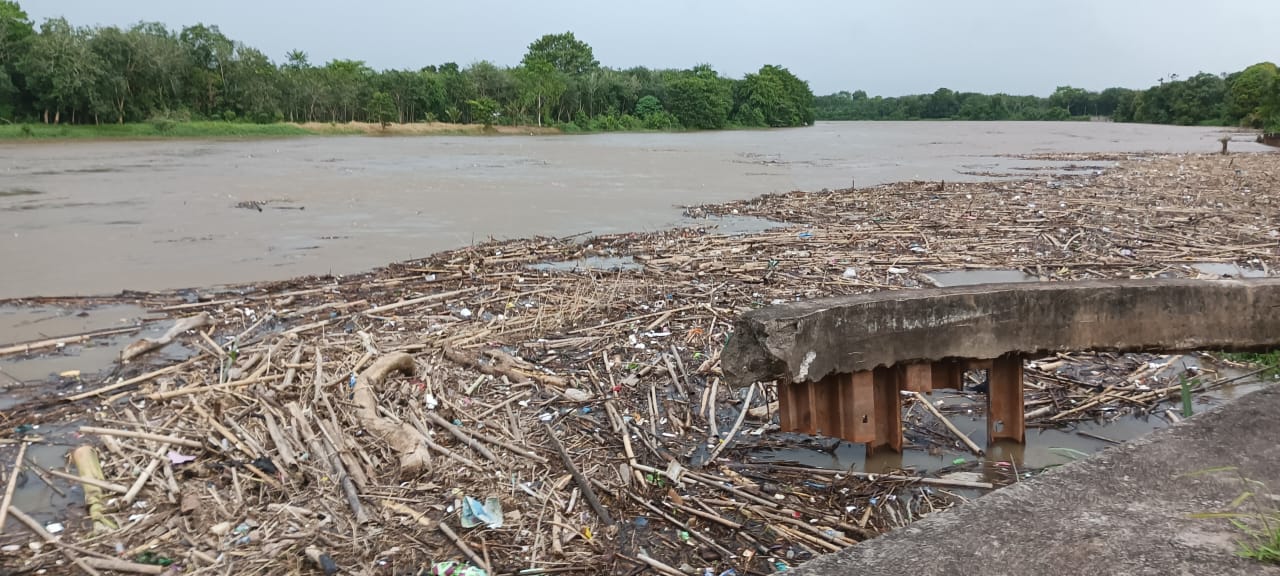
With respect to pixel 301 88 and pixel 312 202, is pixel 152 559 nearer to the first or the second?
pixel 312 202

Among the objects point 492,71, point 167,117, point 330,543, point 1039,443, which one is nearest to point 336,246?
point 330,543

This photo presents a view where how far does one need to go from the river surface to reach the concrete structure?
773 centimetres

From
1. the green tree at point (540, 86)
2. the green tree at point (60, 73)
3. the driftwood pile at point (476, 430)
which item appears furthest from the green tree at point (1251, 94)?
the green tree at point (60, 73)

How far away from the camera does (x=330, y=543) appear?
11.5 ft

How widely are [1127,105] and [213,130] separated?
129494 millimetres

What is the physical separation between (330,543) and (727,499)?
1797mm

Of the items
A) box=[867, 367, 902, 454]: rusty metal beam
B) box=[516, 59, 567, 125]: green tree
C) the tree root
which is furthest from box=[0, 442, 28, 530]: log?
box=[516, 59, 567, 125]: green tree

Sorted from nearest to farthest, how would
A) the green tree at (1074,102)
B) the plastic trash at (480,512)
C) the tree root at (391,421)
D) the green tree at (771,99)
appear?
the plastic trash at (480,512) < the tree root at (391,421) < the green tree at (771,99) < the green tree at (1074,102)

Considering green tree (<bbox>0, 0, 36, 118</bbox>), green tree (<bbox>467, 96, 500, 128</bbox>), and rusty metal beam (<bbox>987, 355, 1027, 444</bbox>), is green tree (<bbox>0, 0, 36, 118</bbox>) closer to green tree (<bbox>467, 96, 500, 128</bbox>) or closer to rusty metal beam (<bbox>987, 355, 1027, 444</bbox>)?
green tree (<bbox>467, 96, 500, 128</bbox>)

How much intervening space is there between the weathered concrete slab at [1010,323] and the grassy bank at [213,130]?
169 feet

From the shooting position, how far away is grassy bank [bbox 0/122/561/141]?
148 ft

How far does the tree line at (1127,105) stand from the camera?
8172cm

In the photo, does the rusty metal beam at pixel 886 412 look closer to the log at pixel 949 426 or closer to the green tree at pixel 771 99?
the log at pixel 949 426

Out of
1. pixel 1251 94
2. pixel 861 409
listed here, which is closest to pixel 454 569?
pixel 861 409
